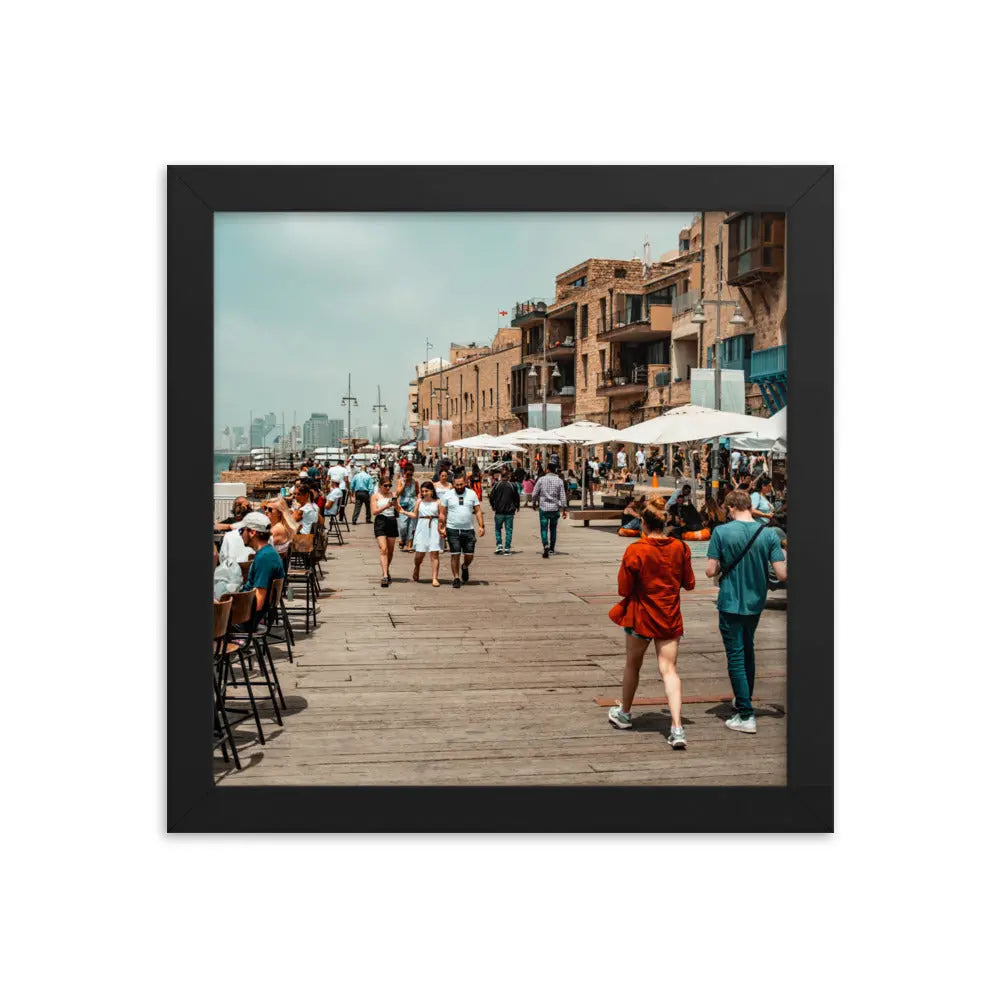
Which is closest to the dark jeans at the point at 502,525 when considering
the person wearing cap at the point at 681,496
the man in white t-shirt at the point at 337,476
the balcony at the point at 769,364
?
the person wearing cap at the point at 681,496

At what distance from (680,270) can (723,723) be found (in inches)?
1302

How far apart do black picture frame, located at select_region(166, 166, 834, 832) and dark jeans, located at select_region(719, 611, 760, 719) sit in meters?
1.52

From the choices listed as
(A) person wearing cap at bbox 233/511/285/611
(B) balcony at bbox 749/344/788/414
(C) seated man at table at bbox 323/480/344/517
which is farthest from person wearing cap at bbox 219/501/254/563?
(C) seated man at table at bbox 323/480/344/517

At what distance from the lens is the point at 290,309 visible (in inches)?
201

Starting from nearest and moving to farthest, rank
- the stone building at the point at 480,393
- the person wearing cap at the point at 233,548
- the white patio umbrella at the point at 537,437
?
1. the person wearing cap at the point at 233,548
2. the white patio umbrella at the point at 537,437
3. the stone building at the point at 480,393

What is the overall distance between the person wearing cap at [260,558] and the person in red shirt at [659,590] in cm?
268

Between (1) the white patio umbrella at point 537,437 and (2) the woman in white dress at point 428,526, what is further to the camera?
(1) the white patio umbrella at point 537,437

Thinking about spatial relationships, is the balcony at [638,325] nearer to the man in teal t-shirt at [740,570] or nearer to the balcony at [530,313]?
the balcony at [530,313]

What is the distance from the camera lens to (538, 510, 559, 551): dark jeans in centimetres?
1706

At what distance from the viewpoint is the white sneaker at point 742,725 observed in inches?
255

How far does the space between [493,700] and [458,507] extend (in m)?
6.66
